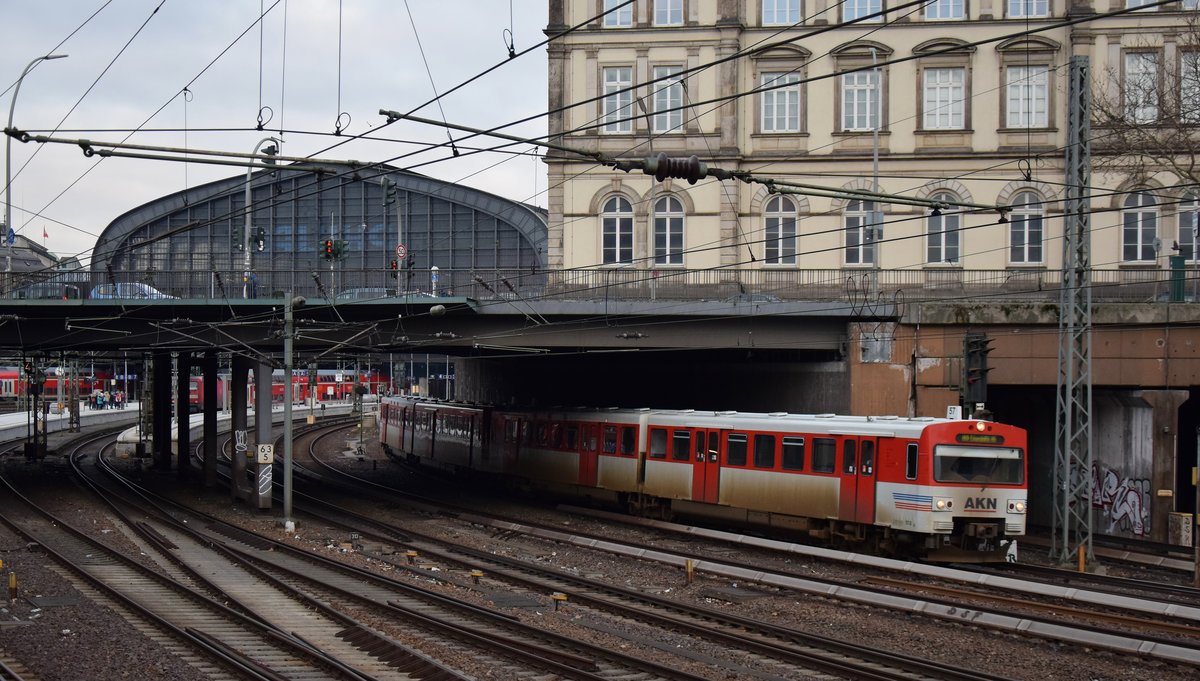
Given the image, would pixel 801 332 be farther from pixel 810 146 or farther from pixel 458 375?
pixel 458 375

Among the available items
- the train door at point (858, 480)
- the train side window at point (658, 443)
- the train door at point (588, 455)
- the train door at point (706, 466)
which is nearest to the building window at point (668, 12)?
the train door at point (588, 455)

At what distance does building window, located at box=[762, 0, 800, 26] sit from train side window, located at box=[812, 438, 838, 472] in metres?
21.0

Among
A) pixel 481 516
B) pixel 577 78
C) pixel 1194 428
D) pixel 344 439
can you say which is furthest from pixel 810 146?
pixel 344 439

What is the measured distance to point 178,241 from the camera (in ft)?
290

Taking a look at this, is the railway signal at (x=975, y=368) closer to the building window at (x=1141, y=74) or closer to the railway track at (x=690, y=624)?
the railway track at (x=690, y=624)

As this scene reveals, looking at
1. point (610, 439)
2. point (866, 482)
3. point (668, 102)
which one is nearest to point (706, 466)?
point (610, 439)

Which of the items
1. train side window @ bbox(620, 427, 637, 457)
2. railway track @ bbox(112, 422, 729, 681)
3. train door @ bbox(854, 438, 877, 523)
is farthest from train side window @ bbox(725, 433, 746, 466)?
railway track @ bbox(112, 422, 729, 681)

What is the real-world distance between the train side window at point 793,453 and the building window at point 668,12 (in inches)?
810

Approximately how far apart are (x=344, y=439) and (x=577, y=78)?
119 ft

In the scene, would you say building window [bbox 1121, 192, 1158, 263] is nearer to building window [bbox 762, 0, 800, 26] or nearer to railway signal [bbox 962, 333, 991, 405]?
building window [bbox 762, 0, 800, 26]

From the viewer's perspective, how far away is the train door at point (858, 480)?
76.0 feet

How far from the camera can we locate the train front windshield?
22.0 m

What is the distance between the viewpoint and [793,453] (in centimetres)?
2497

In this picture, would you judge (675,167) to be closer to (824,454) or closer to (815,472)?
(824,454)
